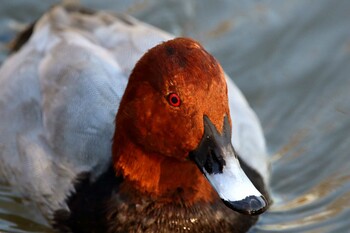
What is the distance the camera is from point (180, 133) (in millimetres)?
4832

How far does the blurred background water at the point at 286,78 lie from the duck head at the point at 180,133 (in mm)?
931

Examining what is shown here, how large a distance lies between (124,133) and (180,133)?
18.2 inches

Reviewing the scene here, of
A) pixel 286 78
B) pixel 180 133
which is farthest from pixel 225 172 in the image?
pixel 286 78

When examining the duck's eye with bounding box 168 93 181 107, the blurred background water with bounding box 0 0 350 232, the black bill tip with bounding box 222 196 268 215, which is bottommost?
the blurred background water with bounding box 0 0 350 232

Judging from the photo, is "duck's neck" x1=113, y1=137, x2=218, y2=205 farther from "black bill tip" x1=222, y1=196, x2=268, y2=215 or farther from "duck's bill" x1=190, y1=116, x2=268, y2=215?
"black bill tip" x1=222, y1=196, x2=268, y2=215

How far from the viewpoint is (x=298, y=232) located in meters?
6.00

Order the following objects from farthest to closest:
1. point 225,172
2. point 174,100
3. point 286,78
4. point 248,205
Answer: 1. point 286,78
2. point 174,100
3. point 225,172
4. point 248,205

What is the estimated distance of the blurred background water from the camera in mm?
6199

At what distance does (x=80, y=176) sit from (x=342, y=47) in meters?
2.99

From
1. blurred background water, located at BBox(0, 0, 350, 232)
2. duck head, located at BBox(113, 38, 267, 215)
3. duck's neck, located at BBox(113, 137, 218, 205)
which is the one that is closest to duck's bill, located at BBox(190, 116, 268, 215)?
duck head, located at BBox(113, 38, 267, 215)

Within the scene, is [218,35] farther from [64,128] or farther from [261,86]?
[64,128]

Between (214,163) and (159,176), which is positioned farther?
(159,176)

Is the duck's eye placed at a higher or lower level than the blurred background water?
higher

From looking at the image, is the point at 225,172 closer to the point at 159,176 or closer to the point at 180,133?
the point at 180,133
